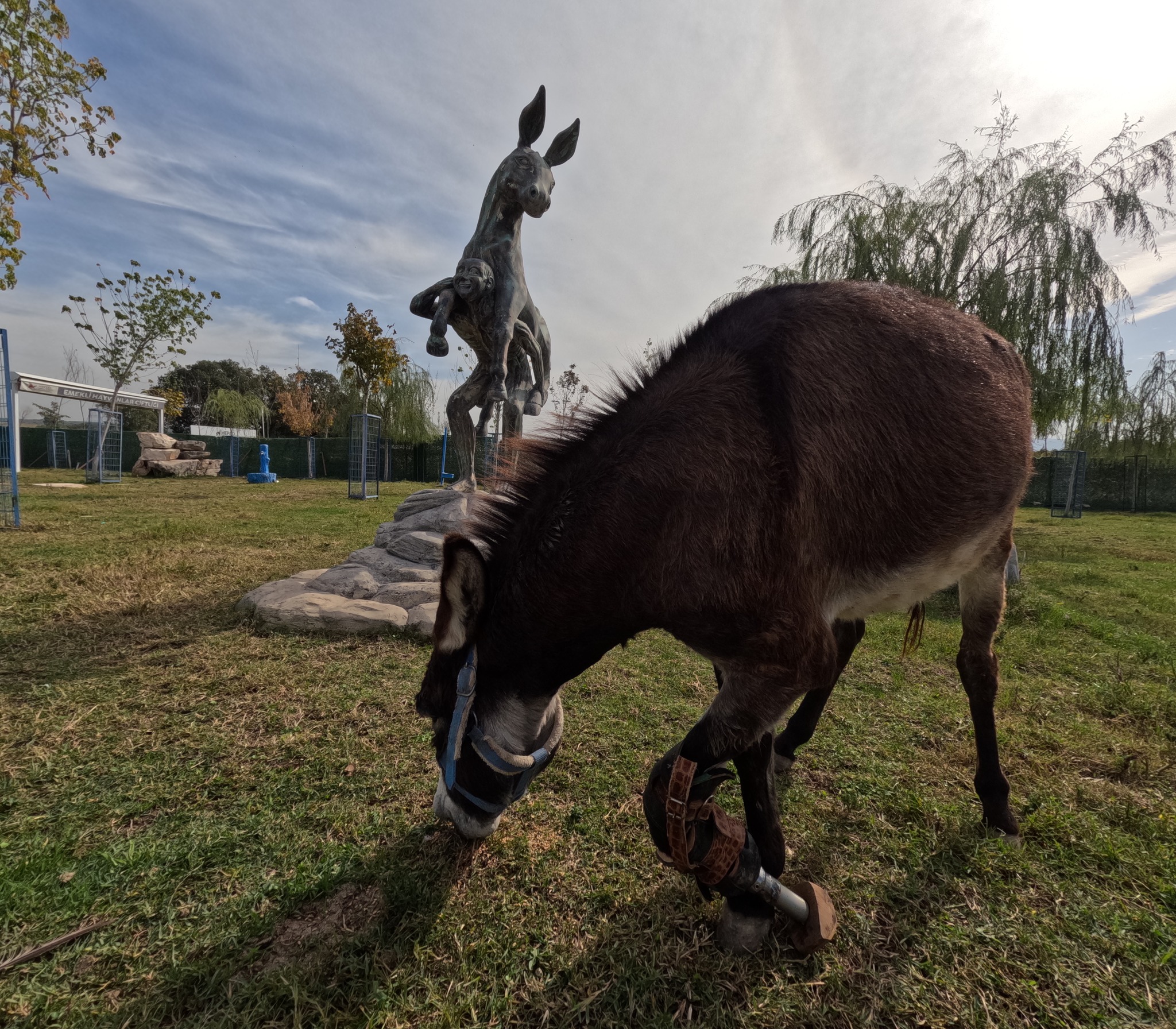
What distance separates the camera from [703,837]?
1.62 m

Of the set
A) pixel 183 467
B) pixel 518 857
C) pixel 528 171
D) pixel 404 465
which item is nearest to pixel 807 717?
pixel 518 857

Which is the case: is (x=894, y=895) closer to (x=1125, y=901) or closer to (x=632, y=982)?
(x=1125, y=901)

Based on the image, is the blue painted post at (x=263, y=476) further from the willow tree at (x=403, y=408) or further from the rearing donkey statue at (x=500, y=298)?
the rearing donkey statue at (x=500, y=298)

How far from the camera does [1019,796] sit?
2766 mm

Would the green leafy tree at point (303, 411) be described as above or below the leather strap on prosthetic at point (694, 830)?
above

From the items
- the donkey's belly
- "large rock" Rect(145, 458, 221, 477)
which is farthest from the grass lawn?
"large rock" Rect(145, 458, 221, 477)

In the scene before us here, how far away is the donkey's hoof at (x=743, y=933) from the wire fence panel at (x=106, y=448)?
26.8 meters

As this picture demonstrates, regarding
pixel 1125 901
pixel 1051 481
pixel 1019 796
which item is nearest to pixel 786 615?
pixel 1125 901

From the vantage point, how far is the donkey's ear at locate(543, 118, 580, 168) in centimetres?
646

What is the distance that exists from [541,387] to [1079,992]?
23.3ft

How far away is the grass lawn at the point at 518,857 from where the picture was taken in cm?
161

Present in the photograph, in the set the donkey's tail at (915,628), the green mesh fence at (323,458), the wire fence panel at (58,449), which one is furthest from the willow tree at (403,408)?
the donkey's tail at (915,628)

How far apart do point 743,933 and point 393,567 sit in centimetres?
511

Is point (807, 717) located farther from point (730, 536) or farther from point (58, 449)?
point (58, 449)
